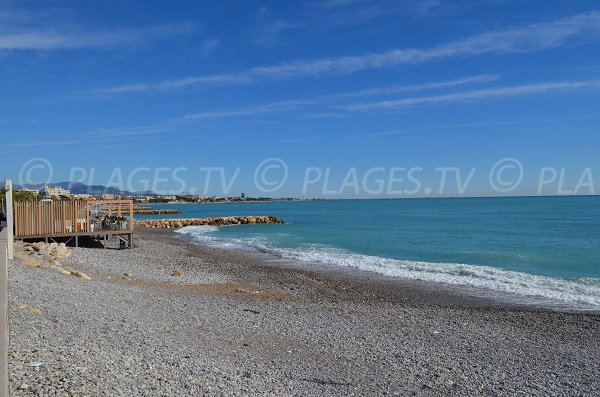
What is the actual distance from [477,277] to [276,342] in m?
12.3

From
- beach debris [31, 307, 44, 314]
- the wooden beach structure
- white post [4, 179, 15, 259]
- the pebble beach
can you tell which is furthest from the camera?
the wooden beach structure

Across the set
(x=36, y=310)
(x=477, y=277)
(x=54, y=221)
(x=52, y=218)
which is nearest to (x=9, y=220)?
(x=52, y=218)

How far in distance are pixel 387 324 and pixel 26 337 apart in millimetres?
6924

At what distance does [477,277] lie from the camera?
1903cm

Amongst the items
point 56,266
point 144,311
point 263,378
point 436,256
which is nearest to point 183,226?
point 436,256

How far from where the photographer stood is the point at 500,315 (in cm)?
1243

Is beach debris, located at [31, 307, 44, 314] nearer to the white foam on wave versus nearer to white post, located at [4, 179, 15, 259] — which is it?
white post, located at [4, 179, 15, 259]

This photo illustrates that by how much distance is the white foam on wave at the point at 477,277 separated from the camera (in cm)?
1558

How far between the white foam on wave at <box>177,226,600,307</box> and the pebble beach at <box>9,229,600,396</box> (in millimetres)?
2265

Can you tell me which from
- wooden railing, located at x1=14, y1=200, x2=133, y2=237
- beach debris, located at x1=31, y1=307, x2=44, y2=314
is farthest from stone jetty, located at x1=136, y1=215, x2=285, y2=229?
beach debris, located at x1=31, y1=307, x2=44, y2=314

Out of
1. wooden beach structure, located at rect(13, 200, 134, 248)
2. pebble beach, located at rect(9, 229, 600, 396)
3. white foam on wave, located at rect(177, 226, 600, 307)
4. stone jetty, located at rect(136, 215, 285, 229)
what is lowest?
stone jetty, located at rect(136, 215, 285, 229)

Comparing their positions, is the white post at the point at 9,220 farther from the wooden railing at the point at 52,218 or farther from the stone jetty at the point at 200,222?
the stone jetty at the point at 200,222

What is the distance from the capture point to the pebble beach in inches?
238

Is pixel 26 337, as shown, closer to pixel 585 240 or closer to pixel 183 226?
pixel 585 240
